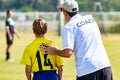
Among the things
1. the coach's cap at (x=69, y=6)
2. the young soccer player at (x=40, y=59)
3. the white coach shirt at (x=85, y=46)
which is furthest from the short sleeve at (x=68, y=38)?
the young soccer player at (x=40, y=59)

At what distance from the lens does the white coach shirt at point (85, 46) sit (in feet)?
21.2

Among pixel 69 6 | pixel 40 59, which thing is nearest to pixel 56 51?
pixel 40 59

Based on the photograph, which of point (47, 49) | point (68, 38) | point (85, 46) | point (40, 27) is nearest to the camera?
point (68, 38)

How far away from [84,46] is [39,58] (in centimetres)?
82

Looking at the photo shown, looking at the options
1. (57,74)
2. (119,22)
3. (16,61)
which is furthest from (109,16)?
(57,74)

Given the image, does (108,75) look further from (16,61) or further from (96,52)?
(16,61)

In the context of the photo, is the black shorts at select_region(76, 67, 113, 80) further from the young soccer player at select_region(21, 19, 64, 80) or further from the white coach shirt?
Result: the young soccer player at select_region(21, 19, 64, 80)

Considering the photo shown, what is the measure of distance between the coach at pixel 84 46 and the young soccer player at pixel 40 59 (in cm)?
42

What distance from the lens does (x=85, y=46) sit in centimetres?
654

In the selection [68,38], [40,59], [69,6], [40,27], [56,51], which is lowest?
[40,59]

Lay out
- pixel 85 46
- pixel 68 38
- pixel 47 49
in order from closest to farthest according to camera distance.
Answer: pixel 68 38, pixel 85 46, pixel 47 49

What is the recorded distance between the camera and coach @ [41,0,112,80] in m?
6.45

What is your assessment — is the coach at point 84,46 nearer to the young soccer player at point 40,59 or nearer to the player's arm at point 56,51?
the player's arm at point 56,51

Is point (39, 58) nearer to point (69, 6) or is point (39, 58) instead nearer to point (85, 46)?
point (85, 46)
